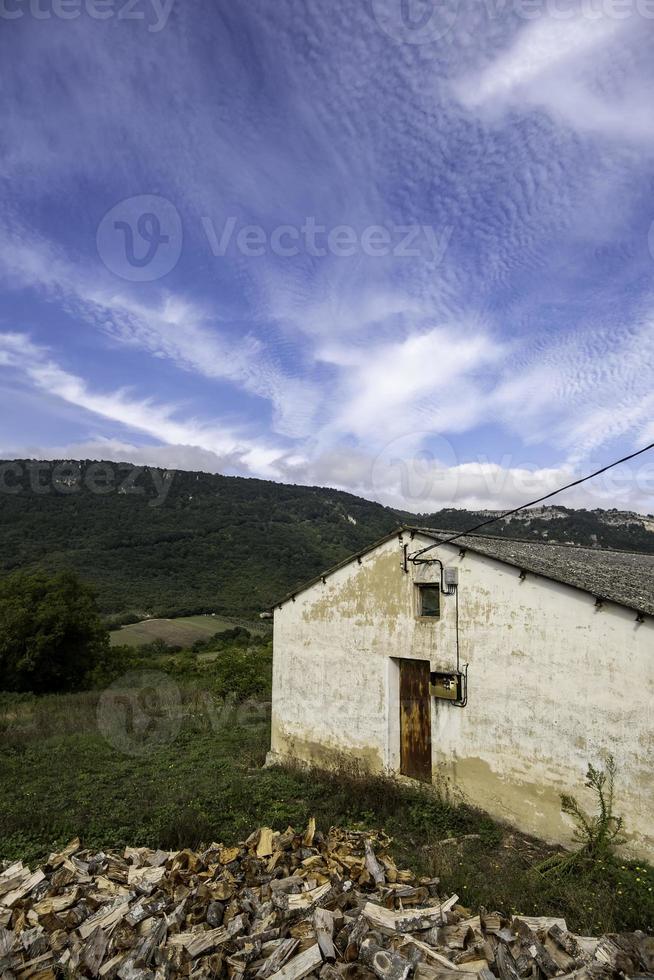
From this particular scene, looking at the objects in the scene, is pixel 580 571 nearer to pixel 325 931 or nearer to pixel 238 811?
pixel 325 931

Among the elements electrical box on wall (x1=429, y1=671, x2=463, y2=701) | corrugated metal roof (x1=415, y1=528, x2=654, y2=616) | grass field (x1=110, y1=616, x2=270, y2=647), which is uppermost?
corrugated metal roof (x1=415, y1=528, x2=654, y2=616)

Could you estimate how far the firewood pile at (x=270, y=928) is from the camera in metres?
4.90

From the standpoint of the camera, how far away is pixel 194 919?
19.1 ft

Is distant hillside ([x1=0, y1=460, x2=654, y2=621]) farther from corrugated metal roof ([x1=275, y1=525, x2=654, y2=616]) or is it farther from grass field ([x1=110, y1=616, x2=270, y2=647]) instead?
corrugated metal roof ([x1=275, y1=525, x2=654, y2=616])

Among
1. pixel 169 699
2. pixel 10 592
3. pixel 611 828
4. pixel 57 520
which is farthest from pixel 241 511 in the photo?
pixel 611 828

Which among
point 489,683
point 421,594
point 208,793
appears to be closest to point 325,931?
point 489,683

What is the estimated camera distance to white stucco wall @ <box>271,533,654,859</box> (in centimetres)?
818

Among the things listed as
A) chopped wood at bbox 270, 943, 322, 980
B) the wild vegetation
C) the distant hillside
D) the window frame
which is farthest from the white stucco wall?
the distant hillside

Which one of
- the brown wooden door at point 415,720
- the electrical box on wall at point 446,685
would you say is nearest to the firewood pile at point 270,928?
the electrical box on wall at point 446,685

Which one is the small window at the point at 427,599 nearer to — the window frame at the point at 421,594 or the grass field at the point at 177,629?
the window frame at the point at 421,594

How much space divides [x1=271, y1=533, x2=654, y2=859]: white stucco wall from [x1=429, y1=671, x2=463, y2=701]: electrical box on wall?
0.57ft

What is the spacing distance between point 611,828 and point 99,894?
23.2 ft

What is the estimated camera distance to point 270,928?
5.51 m

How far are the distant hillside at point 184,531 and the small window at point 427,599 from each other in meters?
36.1
